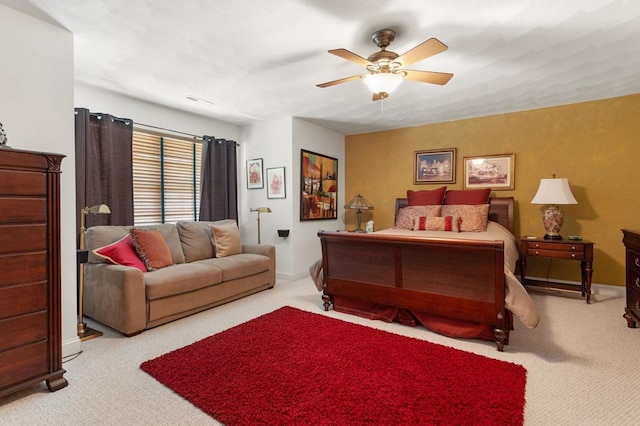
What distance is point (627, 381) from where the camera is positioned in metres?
2.00

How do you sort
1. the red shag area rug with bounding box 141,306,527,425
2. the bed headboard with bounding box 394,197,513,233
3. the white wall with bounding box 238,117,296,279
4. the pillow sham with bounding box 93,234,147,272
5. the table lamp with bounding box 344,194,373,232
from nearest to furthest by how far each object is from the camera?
the red shag area rug with bounding box 141,306,527,425, the pillow sham with bounding box 93,234,147,272, the bed headboard with bounding box 394,197,513,233, the white wall with bounding box 238,117,296,279, the table lamp with bounding box 344,194,373,232

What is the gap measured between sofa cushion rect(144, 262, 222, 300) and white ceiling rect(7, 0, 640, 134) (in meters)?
1.99

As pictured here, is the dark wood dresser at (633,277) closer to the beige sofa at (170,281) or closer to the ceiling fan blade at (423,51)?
the ceiling fan blade at (423,51)

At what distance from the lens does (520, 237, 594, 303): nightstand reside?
3.58m

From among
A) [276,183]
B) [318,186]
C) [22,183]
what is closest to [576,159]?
[318,186]

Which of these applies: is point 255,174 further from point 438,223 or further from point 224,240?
point 438,223

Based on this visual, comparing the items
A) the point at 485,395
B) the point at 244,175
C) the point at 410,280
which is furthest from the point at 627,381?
the point at 244,175

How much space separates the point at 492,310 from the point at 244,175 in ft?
13.4

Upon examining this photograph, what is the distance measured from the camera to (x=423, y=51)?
7.20ft

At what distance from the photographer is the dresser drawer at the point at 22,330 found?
69.8 inches

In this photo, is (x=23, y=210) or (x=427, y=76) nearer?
(x=23, y=210)

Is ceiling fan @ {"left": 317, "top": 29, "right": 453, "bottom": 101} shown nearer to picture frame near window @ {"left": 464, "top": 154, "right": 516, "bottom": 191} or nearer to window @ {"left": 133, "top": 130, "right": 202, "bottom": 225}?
picture frame near window @ {"left": 464, "top": 154, "right": 516, "bottom": 191}

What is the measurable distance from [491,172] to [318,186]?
2.63 meters

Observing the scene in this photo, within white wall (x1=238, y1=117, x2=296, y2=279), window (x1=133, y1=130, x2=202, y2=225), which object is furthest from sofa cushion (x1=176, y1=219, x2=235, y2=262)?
white wall (x1=238, y1=117, x2=296, y2=279)
